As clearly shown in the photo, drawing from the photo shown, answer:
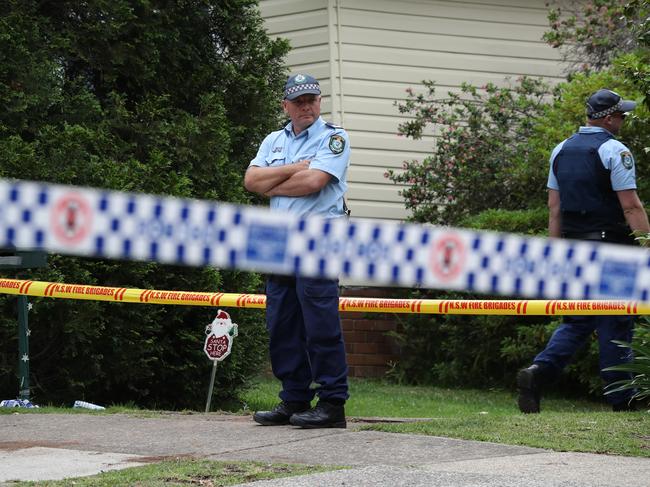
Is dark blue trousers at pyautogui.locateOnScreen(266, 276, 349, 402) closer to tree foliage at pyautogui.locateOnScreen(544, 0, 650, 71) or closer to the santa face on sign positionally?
the santa face on sign

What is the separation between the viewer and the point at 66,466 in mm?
5344

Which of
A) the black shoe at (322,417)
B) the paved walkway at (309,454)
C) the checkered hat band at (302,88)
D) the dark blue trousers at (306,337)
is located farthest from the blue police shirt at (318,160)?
the paved walkway at (309,454)

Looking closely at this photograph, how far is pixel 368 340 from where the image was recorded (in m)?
13.5

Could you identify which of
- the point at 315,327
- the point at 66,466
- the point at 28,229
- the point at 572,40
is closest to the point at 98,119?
the point at 315,327

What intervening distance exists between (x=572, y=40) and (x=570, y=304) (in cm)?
766

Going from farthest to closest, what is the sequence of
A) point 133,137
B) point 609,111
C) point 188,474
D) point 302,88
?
point 133,137, point 609,111, point 302,88, point 188,474

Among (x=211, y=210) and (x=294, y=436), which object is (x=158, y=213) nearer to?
(x=211, y=210)

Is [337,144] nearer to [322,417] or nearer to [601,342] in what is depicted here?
[322,417]

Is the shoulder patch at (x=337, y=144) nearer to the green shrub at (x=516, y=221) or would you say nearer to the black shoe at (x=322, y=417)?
the black shoe at (x=322, y=417)

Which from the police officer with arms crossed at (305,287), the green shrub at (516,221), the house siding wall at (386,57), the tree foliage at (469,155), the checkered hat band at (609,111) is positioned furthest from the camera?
the house siding wall at (386,57)

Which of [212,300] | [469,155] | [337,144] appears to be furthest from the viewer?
[469,155]

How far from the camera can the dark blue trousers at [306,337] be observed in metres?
6.29

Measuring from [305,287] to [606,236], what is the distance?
7.14ft

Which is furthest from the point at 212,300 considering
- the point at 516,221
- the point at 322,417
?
the point at 516,221
